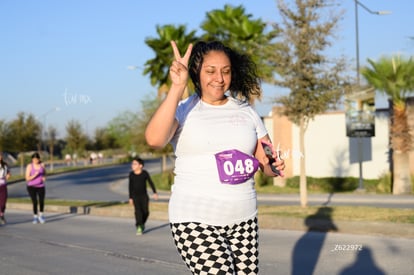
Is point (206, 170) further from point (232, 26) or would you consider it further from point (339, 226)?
point (232, 26)

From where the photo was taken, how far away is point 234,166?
13.1ft

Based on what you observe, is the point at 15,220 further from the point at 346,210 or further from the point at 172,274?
the point at 172,274

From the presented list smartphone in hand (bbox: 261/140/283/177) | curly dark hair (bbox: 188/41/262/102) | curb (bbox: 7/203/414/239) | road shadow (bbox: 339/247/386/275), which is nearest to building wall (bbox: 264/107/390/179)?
curb (bbox: 7/203/414/239)

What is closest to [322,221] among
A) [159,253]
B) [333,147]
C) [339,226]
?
[339,226]

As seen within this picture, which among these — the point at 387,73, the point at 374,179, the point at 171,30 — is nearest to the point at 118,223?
the point at 387,73

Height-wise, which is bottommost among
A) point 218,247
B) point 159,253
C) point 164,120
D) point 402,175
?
point 159,253

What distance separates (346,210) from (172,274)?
7.47 m

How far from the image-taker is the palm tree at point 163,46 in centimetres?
3884

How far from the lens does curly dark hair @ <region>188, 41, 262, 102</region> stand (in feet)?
14.0

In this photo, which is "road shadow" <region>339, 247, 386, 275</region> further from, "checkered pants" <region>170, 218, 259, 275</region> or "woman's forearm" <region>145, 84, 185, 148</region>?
"woman's forearm" <region>145, 84, 185, 148</region>

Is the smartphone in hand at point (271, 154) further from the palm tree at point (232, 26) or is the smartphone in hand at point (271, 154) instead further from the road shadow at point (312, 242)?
the palm tree at point (232, 26)

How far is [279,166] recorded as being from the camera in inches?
171

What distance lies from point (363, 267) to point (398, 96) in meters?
18.5

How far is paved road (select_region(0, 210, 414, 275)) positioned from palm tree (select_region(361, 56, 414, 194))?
1374cm
